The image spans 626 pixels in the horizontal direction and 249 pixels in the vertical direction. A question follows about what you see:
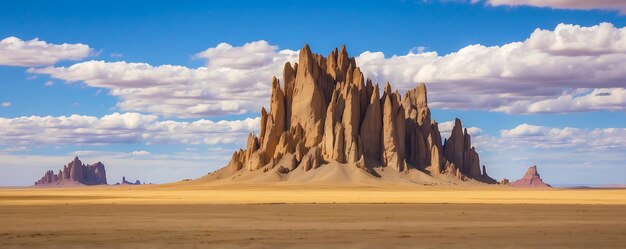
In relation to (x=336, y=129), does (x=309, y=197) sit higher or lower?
lower

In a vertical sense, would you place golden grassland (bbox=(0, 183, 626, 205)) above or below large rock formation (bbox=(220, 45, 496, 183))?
below

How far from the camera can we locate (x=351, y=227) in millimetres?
37000

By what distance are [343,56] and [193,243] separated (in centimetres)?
17126

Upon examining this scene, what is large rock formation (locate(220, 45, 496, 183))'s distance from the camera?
18175 centimetres

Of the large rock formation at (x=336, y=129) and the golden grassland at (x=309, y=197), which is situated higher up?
the large rock formation at (x=336, y=129)

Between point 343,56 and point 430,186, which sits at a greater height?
point 343,56

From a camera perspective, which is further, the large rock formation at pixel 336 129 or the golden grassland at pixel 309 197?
the large rock formation at pixel 336 129

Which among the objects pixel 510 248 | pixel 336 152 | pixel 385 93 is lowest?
pixel 510 248

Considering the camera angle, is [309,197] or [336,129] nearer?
[309,197]

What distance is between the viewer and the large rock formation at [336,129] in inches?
7156

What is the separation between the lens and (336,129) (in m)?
181

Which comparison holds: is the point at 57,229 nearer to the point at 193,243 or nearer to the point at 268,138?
the point at 193,243

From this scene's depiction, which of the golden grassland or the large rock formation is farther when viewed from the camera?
the large rock formation

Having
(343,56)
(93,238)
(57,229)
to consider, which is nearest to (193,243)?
(93,238)
